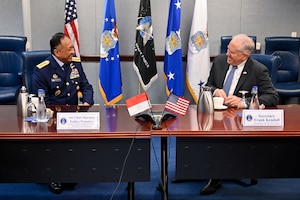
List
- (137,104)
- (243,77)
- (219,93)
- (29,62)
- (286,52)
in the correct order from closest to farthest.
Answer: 1. (137,104)
2. (219,93)
3. (243,77)
4. (29,62)
5. (286,52)

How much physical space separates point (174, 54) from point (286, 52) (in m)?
1.60

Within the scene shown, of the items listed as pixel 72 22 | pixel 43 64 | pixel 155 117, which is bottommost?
pixel 155 117

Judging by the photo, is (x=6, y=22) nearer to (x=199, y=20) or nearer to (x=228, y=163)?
(x=199, y=20)

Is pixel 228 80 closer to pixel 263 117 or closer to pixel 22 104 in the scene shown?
pixel 263 117

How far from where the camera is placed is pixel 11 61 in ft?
15.2

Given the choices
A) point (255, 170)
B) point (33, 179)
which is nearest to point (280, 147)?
point (255, 170)

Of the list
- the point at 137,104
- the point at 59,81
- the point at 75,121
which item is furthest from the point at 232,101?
the point at 59,81

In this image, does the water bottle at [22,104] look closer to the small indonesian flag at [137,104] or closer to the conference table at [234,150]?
the small indonesian flag at [137,104]

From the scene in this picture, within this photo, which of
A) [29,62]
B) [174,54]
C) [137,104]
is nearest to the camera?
[137,104]

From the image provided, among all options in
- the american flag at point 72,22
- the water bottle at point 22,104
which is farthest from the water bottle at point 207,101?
the american flag at point 72,22

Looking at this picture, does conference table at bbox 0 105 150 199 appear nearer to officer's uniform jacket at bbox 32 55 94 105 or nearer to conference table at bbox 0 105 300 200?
conference table at bbox 0 105 300 200

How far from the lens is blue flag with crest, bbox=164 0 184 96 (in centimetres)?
463

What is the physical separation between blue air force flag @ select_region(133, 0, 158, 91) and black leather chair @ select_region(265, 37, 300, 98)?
1651 mm

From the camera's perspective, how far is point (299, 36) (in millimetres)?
5332
